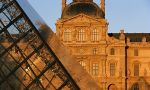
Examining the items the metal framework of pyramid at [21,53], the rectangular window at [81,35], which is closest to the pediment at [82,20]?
the rectangular window at [81,35]

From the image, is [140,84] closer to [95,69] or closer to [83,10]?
[95,69]

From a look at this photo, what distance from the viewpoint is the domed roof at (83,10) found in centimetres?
8712

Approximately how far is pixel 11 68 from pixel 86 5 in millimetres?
69787

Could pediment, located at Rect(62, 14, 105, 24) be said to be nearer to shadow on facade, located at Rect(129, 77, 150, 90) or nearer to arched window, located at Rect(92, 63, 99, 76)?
arched window, located at Rect(92, 63, 99, 76)

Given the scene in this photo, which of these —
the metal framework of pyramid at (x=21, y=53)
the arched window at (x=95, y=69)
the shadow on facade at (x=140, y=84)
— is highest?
the metal framework of pyramid at (x=21, y=53)

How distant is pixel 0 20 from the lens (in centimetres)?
1873

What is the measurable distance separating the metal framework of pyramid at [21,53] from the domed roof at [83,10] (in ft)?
222

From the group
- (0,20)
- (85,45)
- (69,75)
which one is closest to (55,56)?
(69,75)

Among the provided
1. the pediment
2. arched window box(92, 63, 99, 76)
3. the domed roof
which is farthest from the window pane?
the domed roof

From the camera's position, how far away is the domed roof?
87.1 metres

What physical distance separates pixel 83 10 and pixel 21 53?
227ft

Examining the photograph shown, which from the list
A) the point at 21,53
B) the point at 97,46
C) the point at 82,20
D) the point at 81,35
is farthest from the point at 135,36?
the point at 21,53

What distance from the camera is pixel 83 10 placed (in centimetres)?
8756

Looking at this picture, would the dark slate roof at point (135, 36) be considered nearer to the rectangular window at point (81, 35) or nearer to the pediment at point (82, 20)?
the pediment at point (82, 20)
